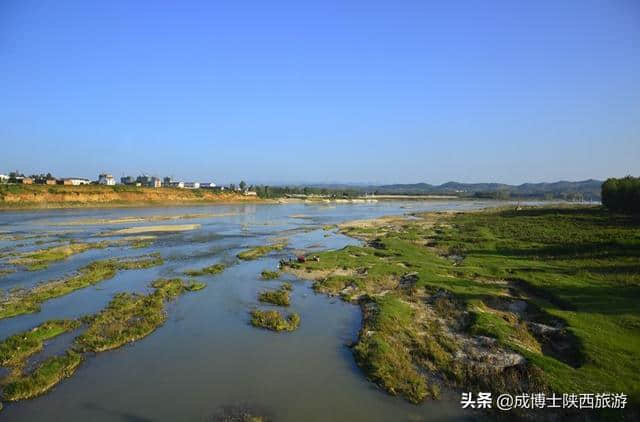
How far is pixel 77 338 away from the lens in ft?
49.7

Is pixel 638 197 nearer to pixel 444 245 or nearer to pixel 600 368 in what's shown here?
pixel 444 245

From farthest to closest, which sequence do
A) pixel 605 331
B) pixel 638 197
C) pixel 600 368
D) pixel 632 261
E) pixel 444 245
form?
1. pixel 638 197
2. pixel 444 245
3. pixel 632 261
4. pixel 605 331
5. pixel 600 368

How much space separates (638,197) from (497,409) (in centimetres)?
6392

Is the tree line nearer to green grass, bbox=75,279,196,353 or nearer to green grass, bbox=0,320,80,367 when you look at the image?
green grass, bbox=75,279,196,353

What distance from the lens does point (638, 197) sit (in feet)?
193

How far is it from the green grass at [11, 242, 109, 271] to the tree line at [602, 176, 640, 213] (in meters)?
70.7

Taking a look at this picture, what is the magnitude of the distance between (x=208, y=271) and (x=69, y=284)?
26.5 ft

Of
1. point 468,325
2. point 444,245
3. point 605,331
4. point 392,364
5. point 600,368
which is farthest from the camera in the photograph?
point 444,245

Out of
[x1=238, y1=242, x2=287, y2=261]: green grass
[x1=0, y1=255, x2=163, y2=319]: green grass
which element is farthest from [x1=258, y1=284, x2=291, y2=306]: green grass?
[x1=238, y1=242, x2=287, y2=261]: green grass

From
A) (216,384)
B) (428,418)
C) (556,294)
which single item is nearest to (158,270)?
(216,384)

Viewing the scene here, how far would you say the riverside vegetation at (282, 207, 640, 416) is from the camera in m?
12.2

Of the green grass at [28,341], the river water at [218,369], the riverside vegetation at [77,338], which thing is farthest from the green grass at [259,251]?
the green grass at [28,341]

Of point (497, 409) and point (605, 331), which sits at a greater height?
point (605, 331)

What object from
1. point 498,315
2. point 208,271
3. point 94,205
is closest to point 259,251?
point 208,271
